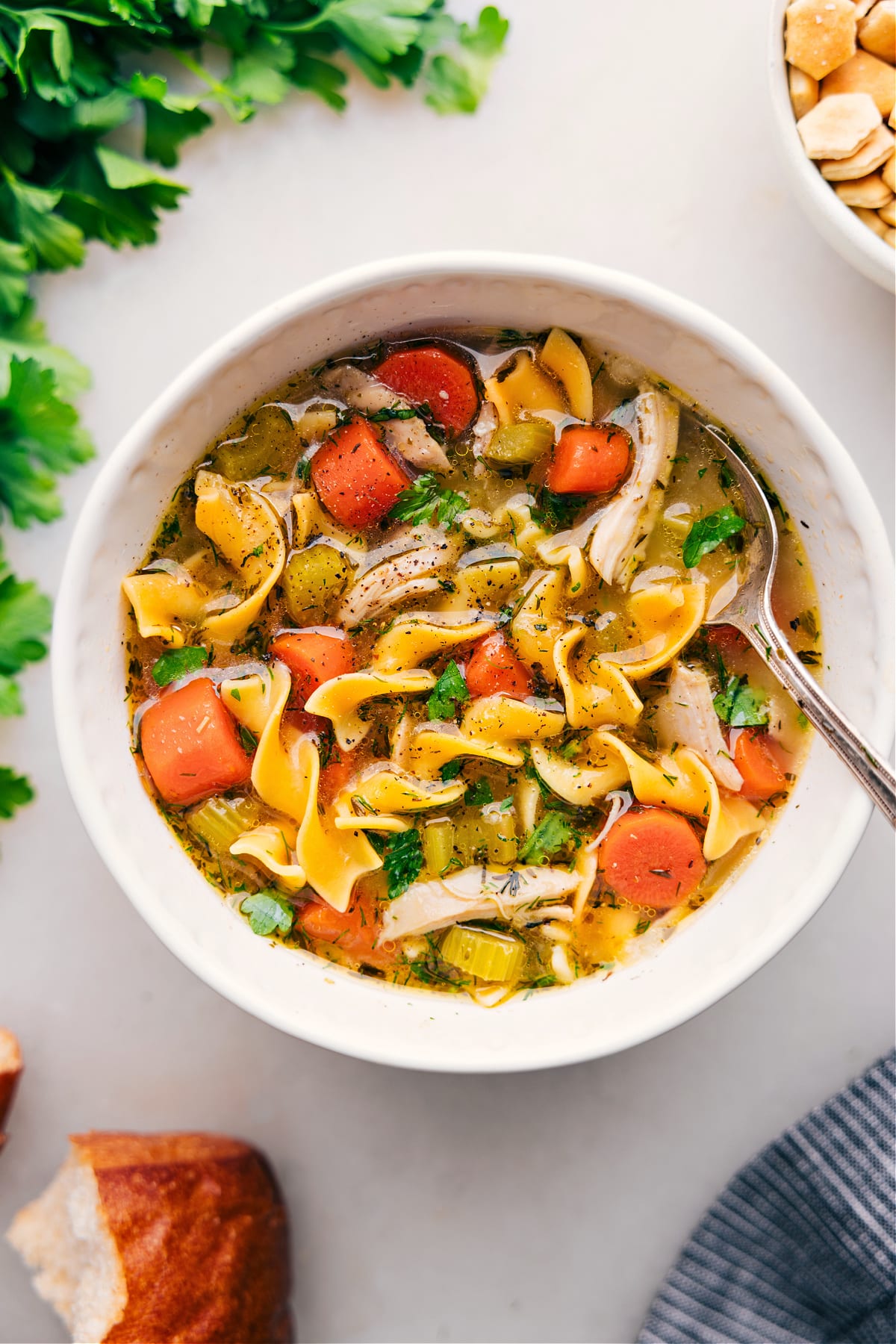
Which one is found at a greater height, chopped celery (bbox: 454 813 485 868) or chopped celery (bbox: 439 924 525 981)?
chopped celery (bbox: 454 813 485 868)

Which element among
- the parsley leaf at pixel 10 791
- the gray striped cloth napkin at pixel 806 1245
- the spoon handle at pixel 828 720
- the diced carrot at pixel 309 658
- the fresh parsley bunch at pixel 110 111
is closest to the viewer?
the spoon handle at pixel 828 720

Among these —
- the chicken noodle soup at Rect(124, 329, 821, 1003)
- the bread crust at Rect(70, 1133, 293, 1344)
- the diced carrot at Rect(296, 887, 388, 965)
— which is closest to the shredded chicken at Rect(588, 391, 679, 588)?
the chicken noodle soup at Rect(124, 329, 821, 1003)

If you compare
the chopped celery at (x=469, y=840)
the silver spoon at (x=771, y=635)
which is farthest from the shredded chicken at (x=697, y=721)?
the chopped celery at (x=469, y=840)

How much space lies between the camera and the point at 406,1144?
367cm

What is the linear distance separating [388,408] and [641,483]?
77 cm

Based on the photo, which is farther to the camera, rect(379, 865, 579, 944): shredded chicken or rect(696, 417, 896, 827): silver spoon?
rect(379, 865, 579, 944): shredded chicken

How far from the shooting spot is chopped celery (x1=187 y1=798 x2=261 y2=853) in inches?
124

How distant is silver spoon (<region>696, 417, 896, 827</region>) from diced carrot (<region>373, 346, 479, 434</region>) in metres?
0.69

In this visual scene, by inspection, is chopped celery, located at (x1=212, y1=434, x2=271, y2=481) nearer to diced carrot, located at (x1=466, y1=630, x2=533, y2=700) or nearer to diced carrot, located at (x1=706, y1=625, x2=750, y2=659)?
diced carrot, located at (x1=466, y1=630, x2=533, y2=700)

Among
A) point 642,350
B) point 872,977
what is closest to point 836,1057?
point 872,977

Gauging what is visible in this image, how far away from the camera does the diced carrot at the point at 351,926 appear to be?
125 inches

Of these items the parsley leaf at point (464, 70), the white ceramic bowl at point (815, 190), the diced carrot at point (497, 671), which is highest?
the white ceramic bowl at point (815, 190)

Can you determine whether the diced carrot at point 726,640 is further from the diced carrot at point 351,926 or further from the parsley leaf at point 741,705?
the diced carrot at point 351,926

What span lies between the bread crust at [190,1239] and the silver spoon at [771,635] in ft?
7.75
